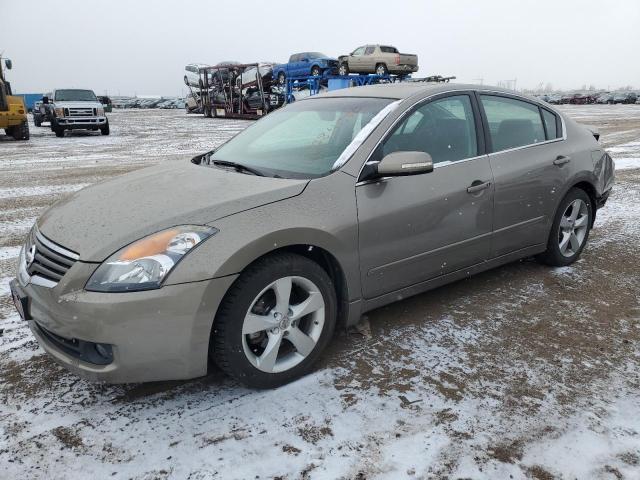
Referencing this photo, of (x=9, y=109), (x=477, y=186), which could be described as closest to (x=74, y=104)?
(x=9, y=109)

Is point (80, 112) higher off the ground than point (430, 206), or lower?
higher

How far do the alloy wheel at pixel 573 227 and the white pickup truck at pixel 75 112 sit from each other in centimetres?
1913

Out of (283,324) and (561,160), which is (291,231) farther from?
(561,160)

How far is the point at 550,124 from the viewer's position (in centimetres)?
427

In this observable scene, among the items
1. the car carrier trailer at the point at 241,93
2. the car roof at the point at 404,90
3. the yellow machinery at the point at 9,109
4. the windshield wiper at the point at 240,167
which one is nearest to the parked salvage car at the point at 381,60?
the car carrier trailer at the point at 241,93

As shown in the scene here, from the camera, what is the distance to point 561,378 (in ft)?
9.21

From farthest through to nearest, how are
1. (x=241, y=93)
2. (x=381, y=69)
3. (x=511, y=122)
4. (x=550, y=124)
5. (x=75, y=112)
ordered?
(x=241, y=93) → (x=381, y=69) → (x=75, y=112) → (x=550, y=124) → (x=511, y=122)

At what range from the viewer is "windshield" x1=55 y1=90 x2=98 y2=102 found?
20.3 meters

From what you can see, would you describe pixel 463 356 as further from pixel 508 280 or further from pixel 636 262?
pixel 636 262

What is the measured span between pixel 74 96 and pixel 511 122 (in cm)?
2037

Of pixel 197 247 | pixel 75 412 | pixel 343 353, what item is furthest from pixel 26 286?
pixel 343 353

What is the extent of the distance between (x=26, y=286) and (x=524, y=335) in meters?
2.84

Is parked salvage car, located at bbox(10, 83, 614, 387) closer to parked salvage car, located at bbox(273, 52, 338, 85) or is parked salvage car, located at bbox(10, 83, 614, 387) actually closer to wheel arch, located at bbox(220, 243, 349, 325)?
wheel arch, located at bbox(220, 243, 349, 325)

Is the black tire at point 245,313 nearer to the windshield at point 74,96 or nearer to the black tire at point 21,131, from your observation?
the black tire at point 21,131
